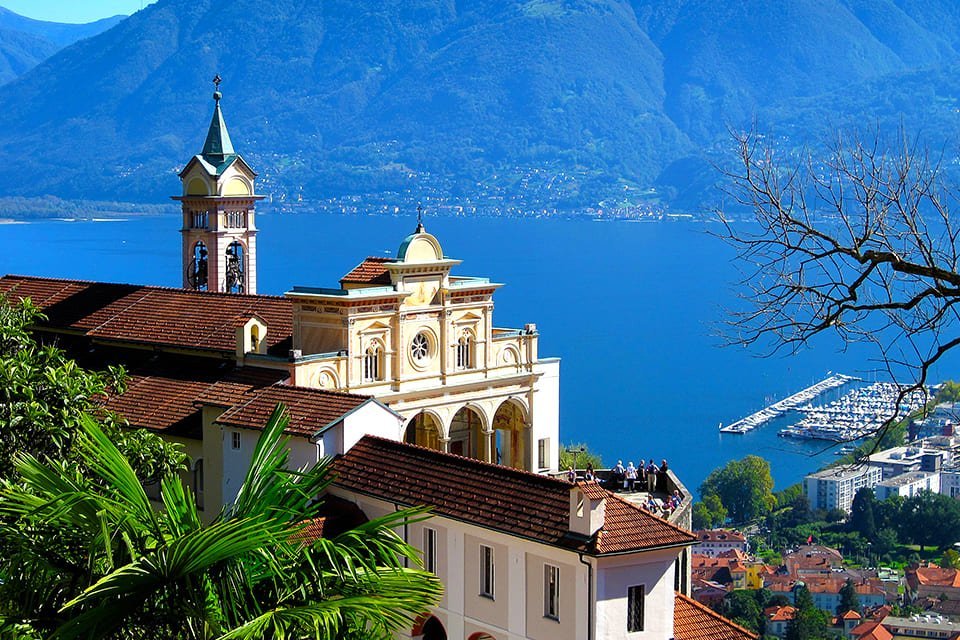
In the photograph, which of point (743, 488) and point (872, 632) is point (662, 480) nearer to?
point (872, 632)

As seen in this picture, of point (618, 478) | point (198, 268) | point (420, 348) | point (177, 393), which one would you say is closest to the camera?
point (177, 393)

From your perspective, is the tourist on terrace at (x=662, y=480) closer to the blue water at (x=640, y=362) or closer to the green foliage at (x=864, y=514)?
the blue water at (x=640, y=362)

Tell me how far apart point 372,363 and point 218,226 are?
10.0 m

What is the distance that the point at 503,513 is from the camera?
68.1ft

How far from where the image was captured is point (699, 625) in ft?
69.6

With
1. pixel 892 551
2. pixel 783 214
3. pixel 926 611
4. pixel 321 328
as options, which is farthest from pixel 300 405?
pixel 892 551

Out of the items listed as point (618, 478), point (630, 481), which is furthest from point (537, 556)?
point (618, 478)

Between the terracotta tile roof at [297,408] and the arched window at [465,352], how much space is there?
5.74 m

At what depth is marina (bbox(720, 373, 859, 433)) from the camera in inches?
4791

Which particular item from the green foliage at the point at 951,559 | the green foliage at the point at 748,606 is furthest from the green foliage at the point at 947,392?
the green foliage at the point at 748,606

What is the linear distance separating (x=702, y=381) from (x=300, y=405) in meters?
117

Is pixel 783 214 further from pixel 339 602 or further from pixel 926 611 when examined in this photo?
pixel 926 611

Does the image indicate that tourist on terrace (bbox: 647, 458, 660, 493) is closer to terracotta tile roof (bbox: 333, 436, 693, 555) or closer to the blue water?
terracotta tile roof (bbox: 333, 436, 693, 555)

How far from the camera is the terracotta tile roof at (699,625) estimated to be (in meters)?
21.0
